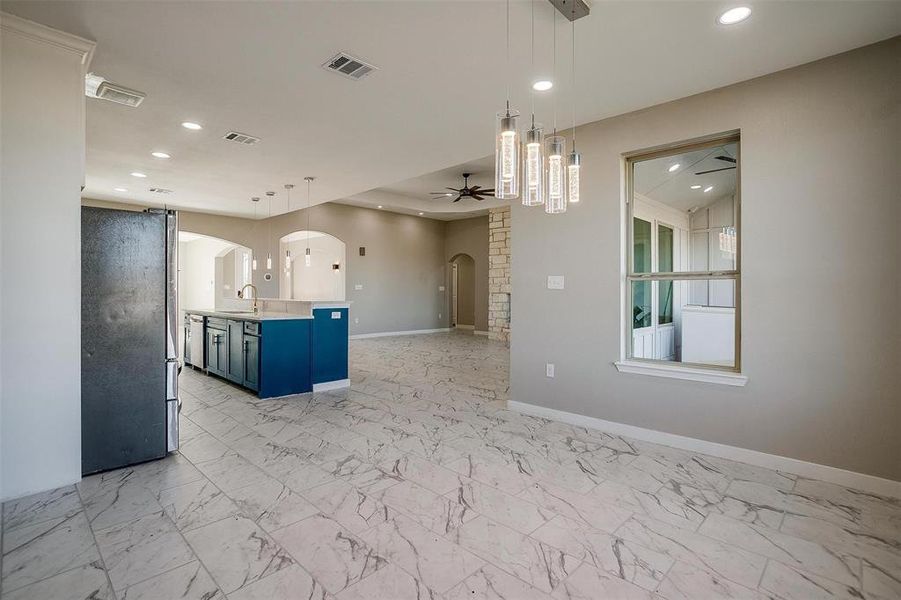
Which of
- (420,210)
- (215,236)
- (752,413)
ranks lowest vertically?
(752,413)

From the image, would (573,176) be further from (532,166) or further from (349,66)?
(349,66)

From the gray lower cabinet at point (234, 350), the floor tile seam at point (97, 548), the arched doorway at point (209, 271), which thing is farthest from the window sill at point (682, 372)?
the arched doorway at point (209, 271)

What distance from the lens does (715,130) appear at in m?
3.21

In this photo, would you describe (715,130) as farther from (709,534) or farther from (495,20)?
(709,534)

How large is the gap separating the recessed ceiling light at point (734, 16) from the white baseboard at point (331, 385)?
489 centimetres

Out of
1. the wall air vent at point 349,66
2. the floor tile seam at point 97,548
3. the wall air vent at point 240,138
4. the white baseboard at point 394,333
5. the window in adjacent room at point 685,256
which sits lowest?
the floor tile seam at point 97,548

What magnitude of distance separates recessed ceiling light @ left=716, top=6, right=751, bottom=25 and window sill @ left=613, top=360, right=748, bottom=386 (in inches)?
87.7

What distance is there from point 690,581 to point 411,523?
1.28 m

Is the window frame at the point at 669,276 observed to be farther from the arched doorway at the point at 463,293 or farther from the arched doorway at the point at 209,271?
the arched doorway at the point at 463,293

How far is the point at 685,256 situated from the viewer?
11.7ft

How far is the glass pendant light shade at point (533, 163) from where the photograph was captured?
211 cm

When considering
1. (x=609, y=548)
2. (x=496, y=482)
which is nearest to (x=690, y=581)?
(x=609, y=548)

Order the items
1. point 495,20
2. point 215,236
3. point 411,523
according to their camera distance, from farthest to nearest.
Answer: point 215,236 < point 495,20 < point 411,523

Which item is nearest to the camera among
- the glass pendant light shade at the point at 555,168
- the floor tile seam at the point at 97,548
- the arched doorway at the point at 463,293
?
the floor tile seam at the point at 97,548
